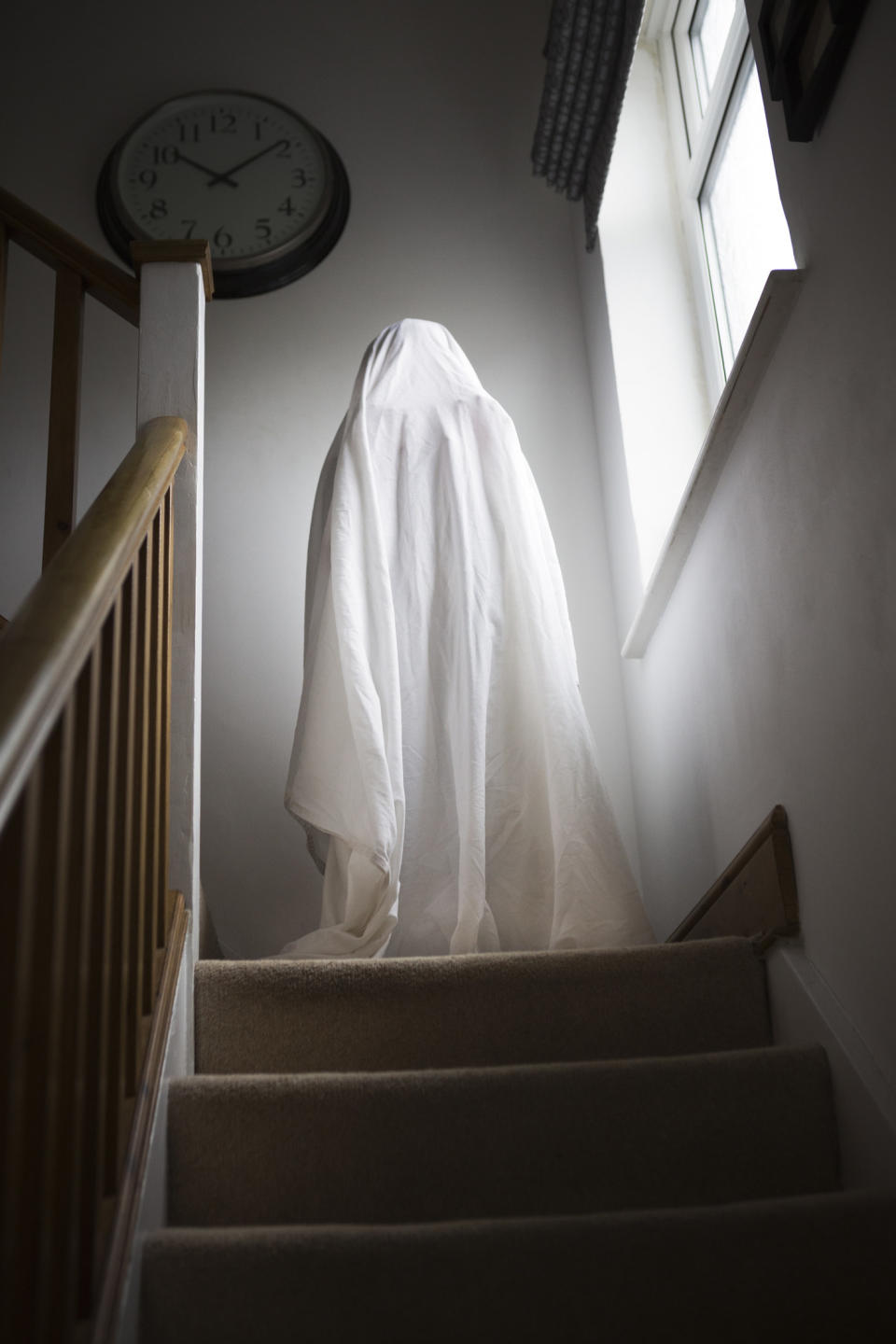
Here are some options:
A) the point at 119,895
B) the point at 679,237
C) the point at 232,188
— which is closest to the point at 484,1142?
the point at 119,895

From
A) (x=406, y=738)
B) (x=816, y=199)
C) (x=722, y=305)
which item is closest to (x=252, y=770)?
(x=406, y=738)

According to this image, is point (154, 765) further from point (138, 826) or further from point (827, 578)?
point (827, 578)

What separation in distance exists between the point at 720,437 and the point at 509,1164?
120 centimetres

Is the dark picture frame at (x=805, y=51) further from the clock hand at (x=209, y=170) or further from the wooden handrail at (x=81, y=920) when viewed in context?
the clock hand at (x=209, y=170)

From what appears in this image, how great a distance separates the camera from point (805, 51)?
1.72 meters

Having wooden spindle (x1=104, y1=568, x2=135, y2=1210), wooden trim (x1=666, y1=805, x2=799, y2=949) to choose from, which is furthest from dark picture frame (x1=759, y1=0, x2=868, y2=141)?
wooden spindle (x1=104, y1=568, x2=135, y2=1210)

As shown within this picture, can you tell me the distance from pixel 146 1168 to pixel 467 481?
1.54 meters

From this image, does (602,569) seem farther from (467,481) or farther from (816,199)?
(816,199)

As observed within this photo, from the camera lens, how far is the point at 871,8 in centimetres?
151

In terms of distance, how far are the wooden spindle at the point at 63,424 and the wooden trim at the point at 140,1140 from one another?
0.66m

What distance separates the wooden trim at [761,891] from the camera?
1.74 meters

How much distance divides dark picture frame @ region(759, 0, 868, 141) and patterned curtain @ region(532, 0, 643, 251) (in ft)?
3.42

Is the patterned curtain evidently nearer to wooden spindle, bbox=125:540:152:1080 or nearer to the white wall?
the white wall

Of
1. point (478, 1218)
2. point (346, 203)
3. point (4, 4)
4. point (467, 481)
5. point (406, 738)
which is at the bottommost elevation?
point (478, 1218)
